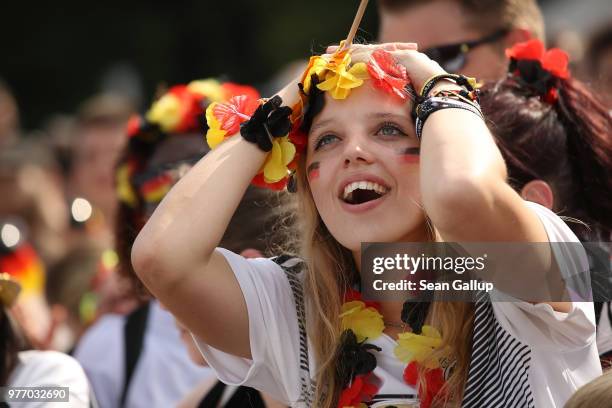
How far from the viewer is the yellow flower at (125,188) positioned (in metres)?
4.61

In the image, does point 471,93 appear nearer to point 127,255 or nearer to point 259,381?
point 259,381

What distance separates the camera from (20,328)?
3.55 metres

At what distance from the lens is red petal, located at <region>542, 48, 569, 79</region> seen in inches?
141

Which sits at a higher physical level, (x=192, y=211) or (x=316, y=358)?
(x=192, y=211)

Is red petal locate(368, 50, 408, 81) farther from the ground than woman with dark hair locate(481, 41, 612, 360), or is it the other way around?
red petal locate(368, 50, 408, 81)

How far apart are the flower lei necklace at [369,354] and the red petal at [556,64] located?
3.53 feet

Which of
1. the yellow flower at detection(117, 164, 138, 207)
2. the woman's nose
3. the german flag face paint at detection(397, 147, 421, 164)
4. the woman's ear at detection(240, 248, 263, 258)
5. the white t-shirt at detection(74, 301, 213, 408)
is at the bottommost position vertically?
the white t-shirt at detection(74, 301, 213, 408)

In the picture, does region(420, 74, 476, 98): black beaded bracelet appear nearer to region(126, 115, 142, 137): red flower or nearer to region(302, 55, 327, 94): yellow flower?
region(302, 55, 327, 94): yellow flower

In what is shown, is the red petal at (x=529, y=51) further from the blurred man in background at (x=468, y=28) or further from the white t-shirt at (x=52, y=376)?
the white t-shirt at (x=52, y=376)

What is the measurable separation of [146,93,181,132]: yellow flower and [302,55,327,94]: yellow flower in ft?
5.56

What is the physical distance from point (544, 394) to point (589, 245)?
68cm

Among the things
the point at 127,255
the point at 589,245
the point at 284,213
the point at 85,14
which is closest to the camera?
the point at 589,245

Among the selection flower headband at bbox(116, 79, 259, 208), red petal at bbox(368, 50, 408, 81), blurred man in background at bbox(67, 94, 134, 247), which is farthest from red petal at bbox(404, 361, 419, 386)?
blurred man in background at bbox(67, 94, 134, 247)

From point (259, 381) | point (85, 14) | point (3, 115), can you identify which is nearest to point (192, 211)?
point (259, 381)
